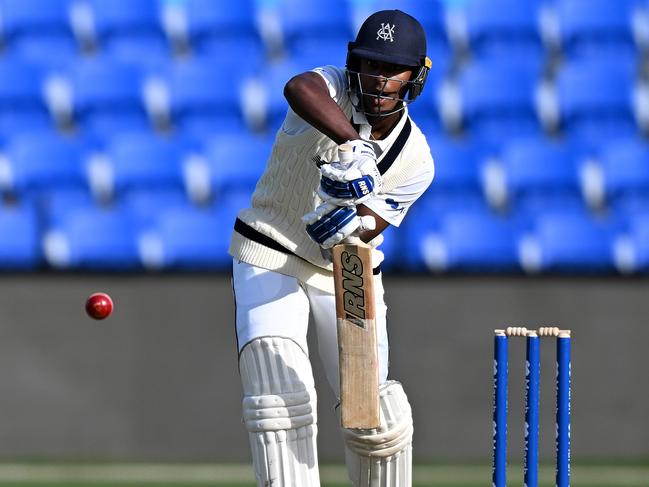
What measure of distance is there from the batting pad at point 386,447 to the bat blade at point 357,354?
21 cm

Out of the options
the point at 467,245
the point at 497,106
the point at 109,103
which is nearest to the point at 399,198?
the point at 467,245

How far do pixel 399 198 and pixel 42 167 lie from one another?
3.86 meters

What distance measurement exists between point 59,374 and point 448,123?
2527 mm

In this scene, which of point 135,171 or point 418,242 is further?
point 135,171

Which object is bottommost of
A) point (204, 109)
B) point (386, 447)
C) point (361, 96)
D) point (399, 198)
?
point (386, 447)

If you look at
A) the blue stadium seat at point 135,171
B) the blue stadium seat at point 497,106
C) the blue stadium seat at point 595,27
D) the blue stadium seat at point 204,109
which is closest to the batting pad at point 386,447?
the blue stadium seat at point 135,171

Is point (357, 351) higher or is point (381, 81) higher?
point (381, 81)

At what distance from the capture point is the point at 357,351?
130 inches

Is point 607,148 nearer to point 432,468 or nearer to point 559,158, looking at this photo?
point 559,158

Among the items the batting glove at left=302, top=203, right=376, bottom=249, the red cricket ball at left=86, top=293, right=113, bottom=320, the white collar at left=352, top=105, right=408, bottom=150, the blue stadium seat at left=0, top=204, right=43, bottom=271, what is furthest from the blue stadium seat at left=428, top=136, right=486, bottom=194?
the batting glove at left=302, top=203, right=376, bottom=249

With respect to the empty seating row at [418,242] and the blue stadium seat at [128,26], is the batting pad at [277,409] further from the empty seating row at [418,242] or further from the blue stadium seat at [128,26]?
the blue stadium seat at [128,26]

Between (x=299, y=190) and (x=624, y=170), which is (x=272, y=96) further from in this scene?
(x=299, y=190)

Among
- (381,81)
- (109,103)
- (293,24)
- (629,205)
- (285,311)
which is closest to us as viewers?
(381,81)

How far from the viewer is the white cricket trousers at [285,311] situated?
11.2ft
